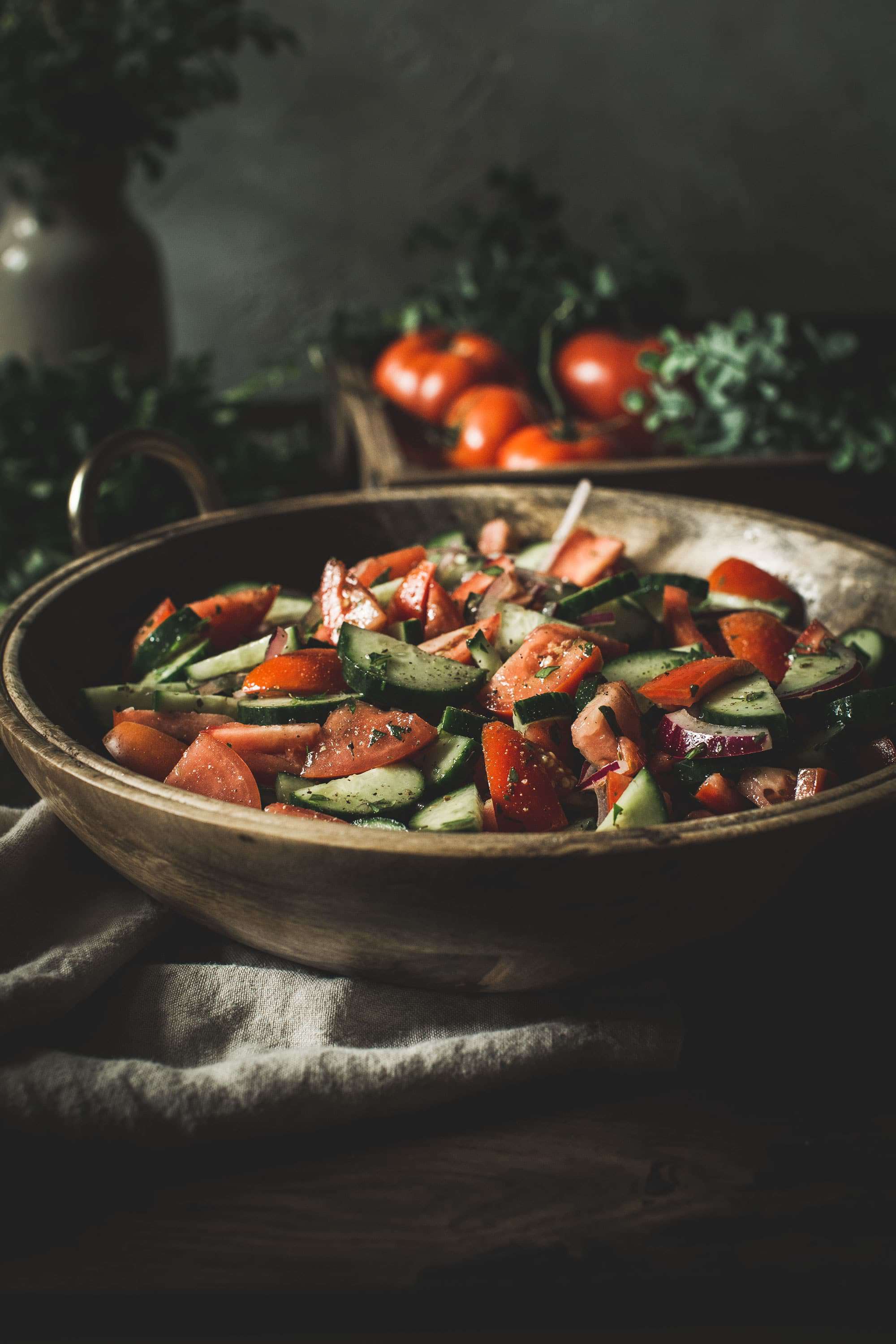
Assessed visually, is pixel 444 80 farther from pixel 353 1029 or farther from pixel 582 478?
pixel 353 1029

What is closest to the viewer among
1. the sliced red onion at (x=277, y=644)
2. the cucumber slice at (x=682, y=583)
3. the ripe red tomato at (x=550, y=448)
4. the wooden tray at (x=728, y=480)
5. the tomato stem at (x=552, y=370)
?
the sliced red onion at (x=277, y=644)

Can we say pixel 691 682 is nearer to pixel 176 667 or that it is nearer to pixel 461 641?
pixel 461 641

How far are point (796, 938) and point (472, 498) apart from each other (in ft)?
3.36

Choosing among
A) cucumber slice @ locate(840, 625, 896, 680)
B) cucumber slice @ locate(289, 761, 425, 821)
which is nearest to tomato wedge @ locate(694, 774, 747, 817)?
cucumber slice @ locate(289, 761, 425, 821)

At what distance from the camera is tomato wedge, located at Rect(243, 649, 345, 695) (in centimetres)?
139

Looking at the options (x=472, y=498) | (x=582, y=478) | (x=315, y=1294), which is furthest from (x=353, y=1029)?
(x=582, y=478)

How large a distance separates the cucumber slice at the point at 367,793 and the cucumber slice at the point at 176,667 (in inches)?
15.6

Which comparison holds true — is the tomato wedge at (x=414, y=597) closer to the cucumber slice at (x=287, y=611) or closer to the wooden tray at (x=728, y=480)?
the cucumber slice at (x=287, y=611)

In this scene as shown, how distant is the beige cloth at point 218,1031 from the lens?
1.01 m

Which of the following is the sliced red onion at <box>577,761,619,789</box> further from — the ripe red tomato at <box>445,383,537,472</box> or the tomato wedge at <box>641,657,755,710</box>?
the ripe red tomato at <box>445,383,537,472</box>

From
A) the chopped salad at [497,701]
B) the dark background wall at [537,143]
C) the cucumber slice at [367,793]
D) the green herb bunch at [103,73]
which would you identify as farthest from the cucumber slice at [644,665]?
the dark background wall at [537,143]

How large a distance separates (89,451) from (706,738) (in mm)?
1598

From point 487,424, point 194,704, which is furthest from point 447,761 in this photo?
point 487,424

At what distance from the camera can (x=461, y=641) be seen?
1.49 metres
